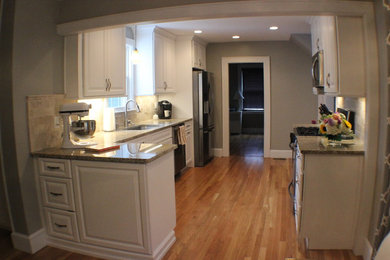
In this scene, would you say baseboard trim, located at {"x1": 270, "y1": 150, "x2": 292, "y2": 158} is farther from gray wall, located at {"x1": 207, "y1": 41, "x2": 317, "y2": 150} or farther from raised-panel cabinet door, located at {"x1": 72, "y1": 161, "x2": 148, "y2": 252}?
raised-panel cabinet door, located at {"x1": 72, "y1": 161, "x2": 148, "y2": 252}

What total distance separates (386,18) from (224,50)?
471cm

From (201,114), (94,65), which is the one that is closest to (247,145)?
(201,114)

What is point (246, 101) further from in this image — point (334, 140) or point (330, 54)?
point (334, 140)

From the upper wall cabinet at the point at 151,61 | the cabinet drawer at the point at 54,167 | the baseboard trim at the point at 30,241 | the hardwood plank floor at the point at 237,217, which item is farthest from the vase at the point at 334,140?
the upper wall cabinet at the point at 151,61

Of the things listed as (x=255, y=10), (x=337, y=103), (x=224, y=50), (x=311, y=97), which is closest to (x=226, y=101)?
(x=224, y=50)

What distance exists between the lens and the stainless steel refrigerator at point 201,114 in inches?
237

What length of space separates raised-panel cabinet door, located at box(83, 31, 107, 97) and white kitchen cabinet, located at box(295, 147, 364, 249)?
2.23 meters

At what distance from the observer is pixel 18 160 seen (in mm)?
2953

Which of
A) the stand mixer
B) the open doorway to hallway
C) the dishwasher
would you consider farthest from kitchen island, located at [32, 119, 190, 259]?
the open doorway to hallway

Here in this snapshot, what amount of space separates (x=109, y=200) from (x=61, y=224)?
24.9 inches

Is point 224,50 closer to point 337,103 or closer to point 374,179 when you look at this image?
point 337,103

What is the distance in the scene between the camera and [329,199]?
9.36ft

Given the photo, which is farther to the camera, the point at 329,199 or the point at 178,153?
the point at 178,153

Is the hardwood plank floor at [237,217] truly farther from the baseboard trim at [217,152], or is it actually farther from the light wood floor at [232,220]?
the baseboard trim at [217,152]
